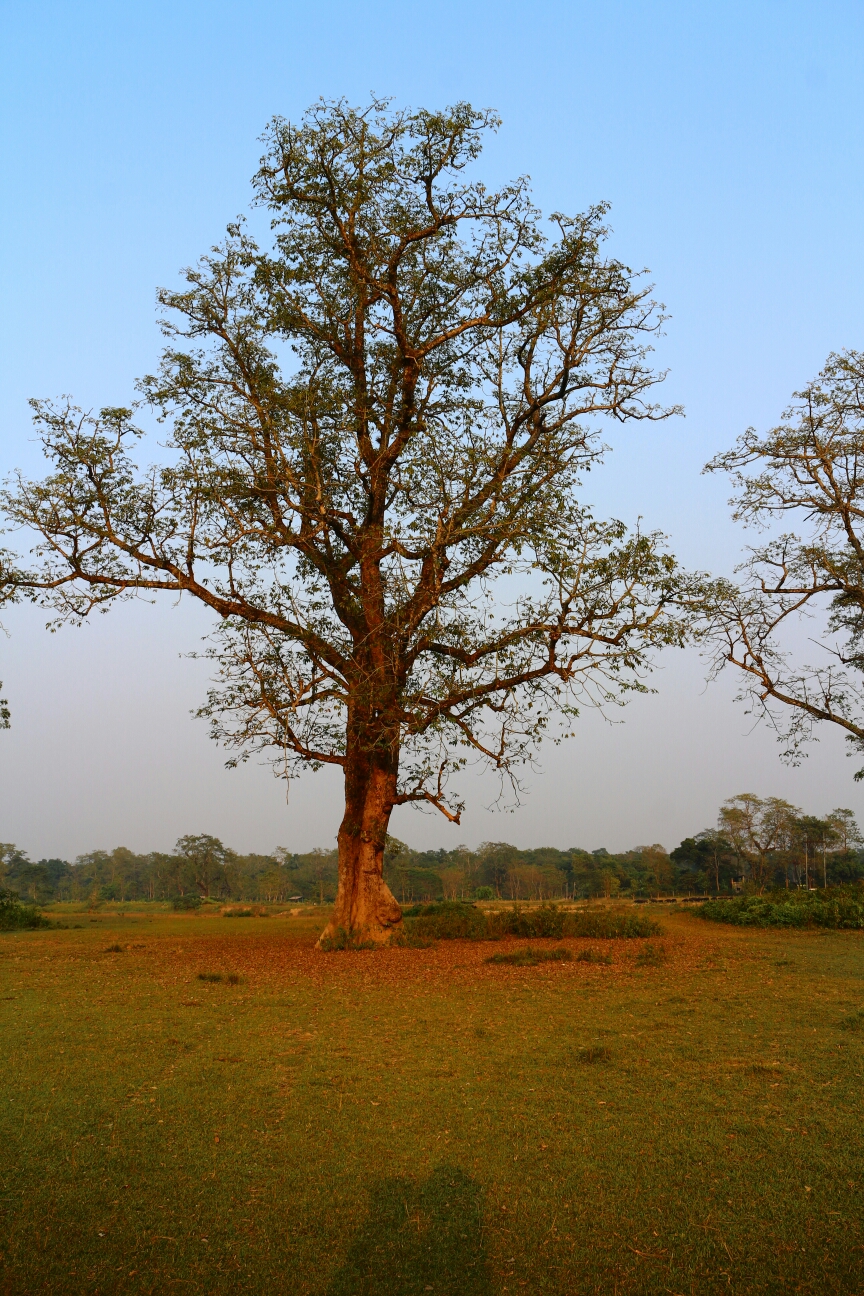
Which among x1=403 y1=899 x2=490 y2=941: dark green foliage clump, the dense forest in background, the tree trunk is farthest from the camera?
the dense forest in background

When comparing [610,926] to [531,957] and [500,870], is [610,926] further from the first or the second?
[500,870]

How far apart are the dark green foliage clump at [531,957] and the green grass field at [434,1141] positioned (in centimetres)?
221

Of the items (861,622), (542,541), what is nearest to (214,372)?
(542,541)

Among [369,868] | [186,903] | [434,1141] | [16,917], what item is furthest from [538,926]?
[186,903]

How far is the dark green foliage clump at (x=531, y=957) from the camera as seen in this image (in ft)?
38.0

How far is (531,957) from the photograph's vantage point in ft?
38.5

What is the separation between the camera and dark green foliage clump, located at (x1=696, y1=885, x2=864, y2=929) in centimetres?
1644

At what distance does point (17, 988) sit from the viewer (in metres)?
9.71

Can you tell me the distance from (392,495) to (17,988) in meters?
9.25

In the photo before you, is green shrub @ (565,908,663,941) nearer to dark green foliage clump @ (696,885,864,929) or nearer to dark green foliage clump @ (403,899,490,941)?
dark green foliage clump @ (403,899,490,941)

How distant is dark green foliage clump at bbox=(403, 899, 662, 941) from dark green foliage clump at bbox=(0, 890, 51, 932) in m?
11.4

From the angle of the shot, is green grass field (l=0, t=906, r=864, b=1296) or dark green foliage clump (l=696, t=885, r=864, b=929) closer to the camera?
green grass field (l=0, t=906, r=864, b=1296)

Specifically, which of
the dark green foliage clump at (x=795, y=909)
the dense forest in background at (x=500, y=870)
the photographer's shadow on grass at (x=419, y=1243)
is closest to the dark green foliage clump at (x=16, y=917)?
the dense forest in background at (x=500, y=870)

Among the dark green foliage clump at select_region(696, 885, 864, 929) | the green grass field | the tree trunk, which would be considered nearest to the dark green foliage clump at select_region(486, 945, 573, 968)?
the green grass field
